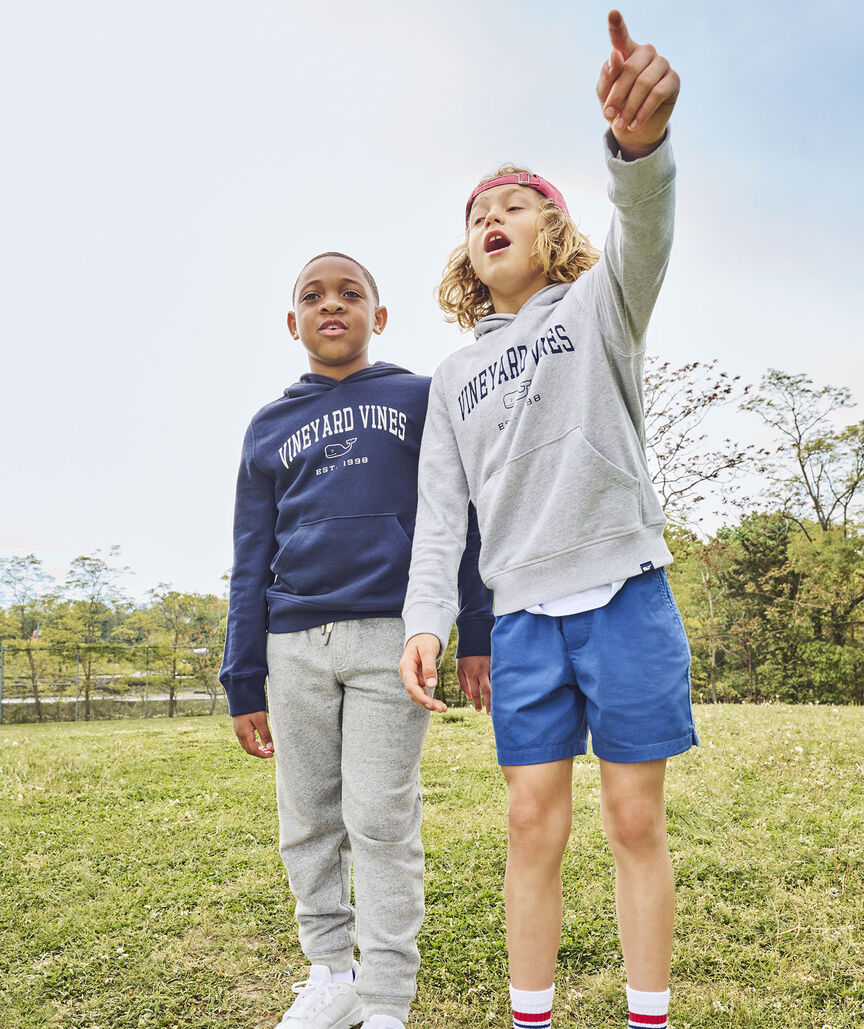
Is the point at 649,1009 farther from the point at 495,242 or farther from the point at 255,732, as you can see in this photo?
the point at 495,242

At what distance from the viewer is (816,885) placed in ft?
10.2

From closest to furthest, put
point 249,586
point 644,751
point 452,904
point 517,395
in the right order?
point 644,751 → point 517,395 → point 249,586 → point 452,904

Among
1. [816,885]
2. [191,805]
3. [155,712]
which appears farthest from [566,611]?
[155,712]

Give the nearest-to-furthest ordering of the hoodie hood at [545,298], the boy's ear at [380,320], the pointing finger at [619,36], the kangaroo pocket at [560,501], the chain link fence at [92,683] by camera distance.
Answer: the pointing finger at [619,36] < the kangaroo pocket at [560,501] < the hoodie hood at [545,298] < the boy's ear at [380,320] < the chain link fence at [92,683]

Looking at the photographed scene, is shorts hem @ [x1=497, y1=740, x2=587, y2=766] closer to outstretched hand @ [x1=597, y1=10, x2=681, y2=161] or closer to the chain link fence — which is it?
outstretched hand @ [x1=597, y1=10, x2=681, y2=161]

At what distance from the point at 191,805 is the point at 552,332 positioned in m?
4.24

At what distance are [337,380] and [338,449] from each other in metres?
0.29

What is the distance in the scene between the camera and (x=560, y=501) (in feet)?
5.86

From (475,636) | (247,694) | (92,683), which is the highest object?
(475,636)

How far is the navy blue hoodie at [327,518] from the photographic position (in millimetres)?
2189

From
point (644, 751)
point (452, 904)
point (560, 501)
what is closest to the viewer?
point (644, 751)

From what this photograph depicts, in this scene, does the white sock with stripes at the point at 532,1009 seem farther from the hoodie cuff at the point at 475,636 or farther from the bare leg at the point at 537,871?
the hoodie cuff at the point at 475,636

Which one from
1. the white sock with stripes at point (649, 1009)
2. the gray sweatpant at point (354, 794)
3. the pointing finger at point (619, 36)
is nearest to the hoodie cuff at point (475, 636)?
the gray sweatpant at point (354, 794)

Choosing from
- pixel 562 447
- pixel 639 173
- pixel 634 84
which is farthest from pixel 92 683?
pixel 634 84
